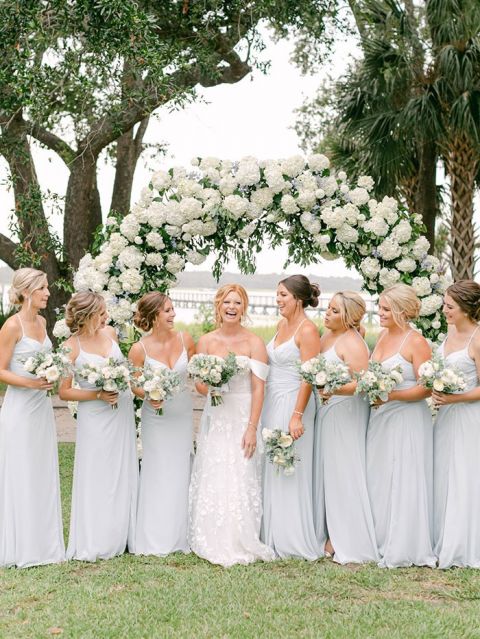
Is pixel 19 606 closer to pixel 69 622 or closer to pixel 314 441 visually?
pixel 69 622

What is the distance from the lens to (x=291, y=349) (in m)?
6.94

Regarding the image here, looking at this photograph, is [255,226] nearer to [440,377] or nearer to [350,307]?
[350,307]

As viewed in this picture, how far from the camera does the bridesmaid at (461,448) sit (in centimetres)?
667

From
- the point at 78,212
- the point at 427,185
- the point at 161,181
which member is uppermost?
the point at 427,185

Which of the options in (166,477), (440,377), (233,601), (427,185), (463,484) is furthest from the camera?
(427,185)

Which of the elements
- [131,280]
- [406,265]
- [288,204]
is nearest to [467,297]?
[406,265]

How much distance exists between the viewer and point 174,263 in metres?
8.34

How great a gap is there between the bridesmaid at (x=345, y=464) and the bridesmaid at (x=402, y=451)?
3.9 inches

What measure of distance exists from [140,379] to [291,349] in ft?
3.96

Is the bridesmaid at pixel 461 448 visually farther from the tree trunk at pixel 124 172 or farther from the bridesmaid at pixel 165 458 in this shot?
the tree trunk at pixel 124 172

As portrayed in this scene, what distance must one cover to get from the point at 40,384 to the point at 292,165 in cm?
311

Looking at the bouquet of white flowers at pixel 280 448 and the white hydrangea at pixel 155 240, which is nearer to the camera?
the bouquet of white flowers at pixel 280 448

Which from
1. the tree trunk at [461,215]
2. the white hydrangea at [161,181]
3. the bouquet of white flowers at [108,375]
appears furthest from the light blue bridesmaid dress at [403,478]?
the tree trunk at [461,215]

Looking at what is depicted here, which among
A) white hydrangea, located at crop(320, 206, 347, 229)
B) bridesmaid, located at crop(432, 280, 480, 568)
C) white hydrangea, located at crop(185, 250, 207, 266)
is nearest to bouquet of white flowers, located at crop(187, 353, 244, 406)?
bridesmaid, located at crop(432, 280, 480, 568)
